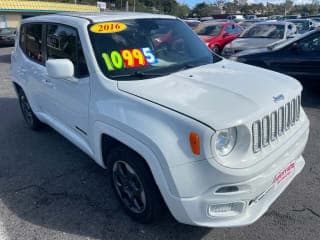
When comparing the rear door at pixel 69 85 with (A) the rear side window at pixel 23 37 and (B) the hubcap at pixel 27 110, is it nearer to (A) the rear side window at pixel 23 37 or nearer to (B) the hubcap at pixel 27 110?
(A) the rear side window at pixel 23 37

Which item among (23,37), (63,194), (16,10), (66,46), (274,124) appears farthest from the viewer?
(16,10)

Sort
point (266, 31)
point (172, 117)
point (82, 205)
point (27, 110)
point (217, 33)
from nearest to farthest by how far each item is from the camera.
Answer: point (172, 117) → point (82, 205) → point (27, 110) → point (266, 31) → point (217, 33)

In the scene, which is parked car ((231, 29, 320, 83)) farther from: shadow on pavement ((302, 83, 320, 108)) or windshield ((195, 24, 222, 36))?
windshield ((195, 24, 222, 36))

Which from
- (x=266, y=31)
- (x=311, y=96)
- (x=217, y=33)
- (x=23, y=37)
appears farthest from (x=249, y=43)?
(x=23, y=37)

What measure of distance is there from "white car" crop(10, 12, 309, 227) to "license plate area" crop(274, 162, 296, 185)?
1 centimetres

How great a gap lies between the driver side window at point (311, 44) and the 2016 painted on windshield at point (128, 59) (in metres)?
4.40

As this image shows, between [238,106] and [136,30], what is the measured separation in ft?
5.15

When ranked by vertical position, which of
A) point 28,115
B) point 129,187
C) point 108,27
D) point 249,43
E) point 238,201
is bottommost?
A: point 28,115

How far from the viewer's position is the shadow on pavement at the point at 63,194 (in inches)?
113

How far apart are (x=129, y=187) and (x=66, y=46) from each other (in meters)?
1.74

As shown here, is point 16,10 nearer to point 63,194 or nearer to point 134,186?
point 63,194

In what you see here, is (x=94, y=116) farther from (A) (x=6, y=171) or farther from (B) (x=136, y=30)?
(A) (x=6, y=171)

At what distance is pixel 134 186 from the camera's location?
2848 millimetres

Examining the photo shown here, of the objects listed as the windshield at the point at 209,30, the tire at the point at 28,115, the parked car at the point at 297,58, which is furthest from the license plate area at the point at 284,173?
the windshield at the point at 209,30
